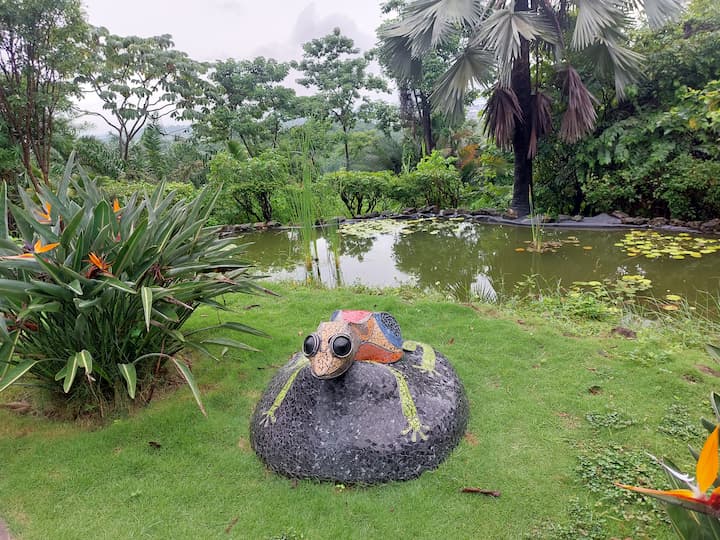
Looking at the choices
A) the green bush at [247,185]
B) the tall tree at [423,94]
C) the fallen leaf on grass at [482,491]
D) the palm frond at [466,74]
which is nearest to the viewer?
the fallen leaf on grass at [482,491]

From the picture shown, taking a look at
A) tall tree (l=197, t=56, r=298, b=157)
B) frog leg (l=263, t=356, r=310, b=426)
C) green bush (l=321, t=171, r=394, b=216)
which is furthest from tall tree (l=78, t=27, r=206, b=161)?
frog leg (l=263, t=356, r=310, b=426)

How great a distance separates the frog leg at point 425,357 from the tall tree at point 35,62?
788cm

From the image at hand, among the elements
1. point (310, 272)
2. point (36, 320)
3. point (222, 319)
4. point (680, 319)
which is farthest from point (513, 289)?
point (36, 320)

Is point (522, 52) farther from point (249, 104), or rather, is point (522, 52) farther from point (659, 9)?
point (249, 104)

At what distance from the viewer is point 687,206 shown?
6406 mm

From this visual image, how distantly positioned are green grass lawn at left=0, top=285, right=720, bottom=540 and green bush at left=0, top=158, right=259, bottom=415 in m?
0.30

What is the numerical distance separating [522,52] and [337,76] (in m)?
8.31

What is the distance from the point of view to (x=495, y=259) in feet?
18.8

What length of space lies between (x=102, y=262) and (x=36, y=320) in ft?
1.56

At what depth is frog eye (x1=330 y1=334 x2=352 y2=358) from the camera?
1771mm

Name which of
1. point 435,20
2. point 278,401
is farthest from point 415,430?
point 435,20

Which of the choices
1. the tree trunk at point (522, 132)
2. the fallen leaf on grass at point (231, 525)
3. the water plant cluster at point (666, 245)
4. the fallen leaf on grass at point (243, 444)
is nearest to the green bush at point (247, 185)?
the tree trunk at point (522, 132)

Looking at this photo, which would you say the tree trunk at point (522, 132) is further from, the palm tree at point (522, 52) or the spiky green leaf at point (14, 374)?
the spiky green leaf at point (14, 374)

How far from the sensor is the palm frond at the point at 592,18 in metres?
6.08
